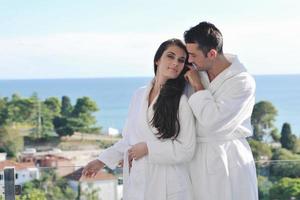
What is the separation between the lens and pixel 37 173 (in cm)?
348

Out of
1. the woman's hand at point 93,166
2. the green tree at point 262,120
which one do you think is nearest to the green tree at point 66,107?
the green tree at point 262,120

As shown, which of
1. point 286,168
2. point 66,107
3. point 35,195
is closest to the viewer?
A: point 35,195

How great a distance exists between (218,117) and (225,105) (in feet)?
0.16

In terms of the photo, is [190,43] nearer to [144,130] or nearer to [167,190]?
[144,130]

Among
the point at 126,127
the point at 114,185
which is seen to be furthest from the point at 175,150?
the point at 114,185

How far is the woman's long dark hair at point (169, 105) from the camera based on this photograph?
2270 millimetres

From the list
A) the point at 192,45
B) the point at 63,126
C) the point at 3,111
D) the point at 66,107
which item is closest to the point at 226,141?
the point at 192,45

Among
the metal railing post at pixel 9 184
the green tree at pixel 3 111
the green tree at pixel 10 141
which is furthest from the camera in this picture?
the green tree at pixel 3 111

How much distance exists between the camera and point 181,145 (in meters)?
2.25

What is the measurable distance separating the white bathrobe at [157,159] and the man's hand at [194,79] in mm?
67

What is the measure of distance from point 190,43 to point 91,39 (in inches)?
2060

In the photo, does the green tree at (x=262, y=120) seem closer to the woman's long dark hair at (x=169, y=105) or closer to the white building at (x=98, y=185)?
the white building at (x=98, y=185)

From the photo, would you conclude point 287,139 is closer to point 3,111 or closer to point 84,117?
point 84,117

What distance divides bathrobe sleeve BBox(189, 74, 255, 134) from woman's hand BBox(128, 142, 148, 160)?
22 cm
